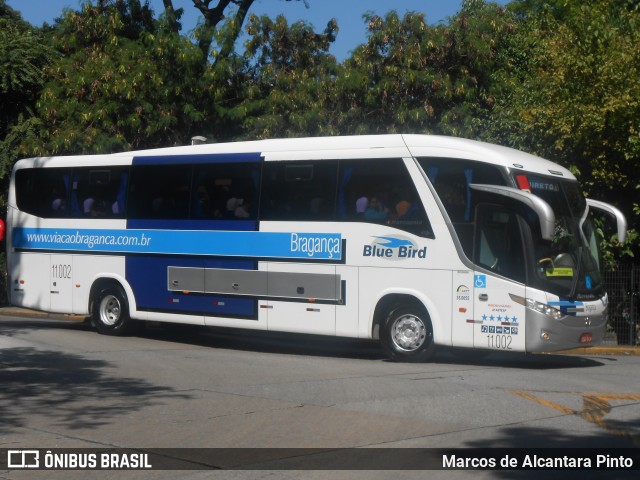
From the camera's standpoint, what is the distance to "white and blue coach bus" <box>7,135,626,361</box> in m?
15.4

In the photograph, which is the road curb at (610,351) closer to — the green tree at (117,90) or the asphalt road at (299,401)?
the asphalt road at (299,401)

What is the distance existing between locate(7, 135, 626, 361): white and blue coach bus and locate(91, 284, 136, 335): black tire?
0.13ft

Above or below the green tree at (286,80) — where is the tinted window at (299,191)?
below

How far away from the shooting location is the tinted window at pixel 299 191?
56.6 feet

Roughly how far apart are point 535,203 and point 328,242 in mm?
3911

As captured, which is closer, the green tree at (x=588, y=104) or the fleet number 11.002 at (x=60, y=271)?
the fleet number 11.002 at (x=60, y=271)

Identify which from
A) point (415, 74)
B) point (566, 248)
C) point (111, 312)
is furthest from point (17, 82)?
point (566, 248)

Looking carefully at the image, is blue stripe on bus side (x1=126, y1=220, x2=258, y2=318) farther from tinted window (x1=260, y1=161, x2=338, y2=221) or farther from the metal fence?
the metal fence

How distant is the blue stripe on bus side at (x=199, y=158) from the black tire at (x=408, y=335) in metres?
3.98

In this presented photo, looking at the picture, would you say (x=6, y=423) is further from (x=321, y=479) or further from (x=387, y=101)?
(x=387, y=101)

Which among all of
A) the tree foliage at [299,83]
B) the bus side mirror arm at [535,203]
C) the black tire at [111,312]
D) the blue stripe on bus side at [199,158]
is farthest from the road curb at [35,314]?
the bus side mirror arm at [535,203]

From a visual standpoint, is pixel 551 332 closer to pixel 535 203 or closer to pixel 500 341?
pixel 500 341

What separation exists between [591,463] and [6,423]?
18.3 feet

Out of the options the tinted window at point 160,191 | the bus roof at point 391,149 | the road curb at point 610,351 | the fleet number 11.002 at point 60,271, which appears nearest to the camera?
the bus roof at point 391,149
